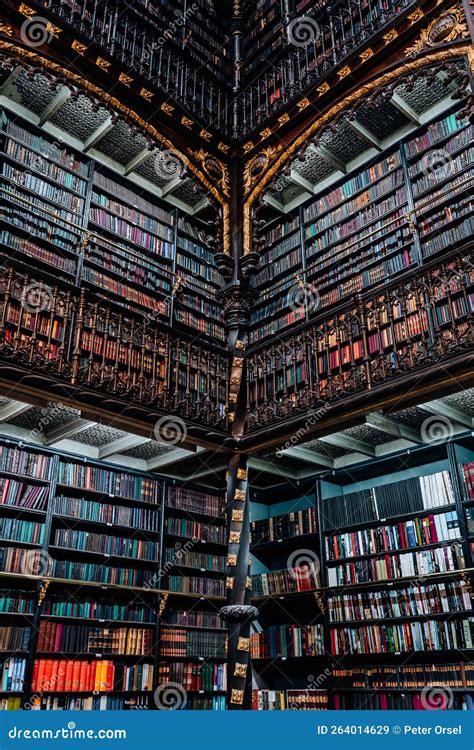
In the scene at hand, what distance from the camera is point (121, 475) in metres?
A: 5.57

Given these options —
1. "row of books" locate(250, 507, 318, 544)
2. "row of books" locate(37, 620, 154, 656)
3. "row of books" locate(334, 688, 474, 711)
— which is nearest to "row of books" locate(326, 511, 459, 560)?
"row of books" locate(250, 507, 318, 544)

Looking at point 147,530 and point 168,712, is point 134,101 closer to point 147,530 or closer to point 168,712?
point 147,530

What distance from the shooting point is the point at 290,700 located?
5492 millimetres

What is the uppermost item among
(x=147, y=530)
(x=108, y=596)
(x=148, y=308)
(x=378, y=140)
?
(x=378, y=140)

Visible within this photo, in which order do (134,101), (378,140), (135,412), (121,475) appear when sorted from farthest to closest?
(378,140)
(121,475)
(134,101)
(135,412)

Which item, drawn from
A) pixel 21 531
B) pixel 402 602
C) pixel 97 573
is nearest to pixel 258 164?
pixel 21 531

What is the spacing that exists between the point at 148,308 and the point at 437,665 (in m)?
3.89

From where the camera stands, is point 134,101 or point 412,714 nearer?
point 412,714

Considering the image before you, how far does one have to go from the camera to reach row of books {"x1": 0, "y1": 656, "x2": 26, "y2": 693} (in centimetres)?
434

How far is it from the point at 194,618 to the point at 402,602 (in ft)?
6.23

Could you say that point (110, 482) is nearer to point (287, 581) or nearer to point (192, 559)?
point (192, 559)

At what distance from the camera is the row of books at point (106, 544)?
16.5 feet

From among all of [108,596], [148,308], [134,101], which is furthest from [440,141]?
[108,596]

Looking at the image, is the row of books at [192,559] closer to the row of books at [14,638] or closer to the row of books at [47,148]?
the row of books at [14,638]
